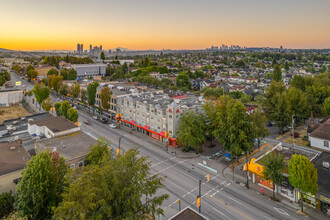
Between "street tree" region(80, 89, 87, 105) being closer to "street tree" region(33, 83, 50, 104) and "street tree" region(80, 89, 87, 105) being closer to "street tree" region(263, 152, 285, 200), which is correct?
"street tree" region(33, 83, 50, 104)

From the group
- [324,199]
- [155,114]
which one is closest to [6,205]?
[155,114]

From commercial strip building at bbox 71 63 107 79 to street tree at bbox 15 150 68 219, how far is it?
4510 inches

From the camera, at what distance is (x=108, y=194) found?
14680 millimetres

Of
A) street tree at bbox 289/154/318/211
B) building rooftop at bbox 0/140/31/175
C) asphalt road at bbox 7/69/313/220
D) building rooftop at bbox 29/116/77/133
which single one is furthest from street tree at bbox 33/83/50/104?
street tree at bbox 289/154/318/211

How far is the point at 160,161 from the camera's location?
32625 mm

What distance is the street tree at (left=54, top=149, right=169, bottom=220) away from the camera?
531 inches

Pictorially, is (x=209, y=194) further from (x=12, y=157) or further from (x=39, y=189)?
(x=12, y=157)

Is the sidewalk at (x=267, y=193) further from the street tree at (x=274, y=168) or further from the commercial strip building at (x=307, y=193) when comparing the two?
the street tree at (x=274, y=168)

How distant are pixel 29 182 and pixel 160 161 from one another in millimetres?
18427

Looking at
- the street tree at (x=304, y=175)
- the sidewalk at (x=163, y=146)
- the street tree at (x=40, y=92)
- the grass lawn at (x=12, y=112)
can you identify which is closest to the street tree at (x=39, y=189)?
the sidewalk at (x=163, y=146)

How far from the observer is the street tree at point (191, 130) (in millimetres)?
33031

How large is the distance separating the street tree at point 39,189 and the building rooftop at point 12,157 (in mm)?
6555

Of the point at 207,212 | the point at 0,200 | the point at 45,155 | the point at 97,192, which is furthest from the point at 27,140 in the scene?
the point at 207,212

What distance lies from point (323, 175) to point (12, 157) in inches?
1413
